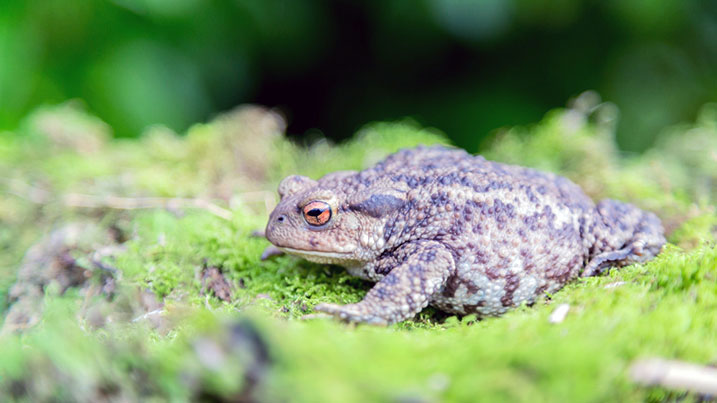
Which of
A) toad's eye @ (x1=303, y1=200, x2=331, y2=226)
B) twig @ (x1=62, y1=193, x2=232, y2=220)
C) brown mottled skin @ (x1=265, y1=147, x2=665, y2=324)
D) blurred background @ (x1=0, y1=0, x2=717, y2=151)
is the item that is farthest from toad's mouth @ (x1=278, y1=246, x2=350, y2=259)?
blurred background @ (x1=0, y1=0, x2=717, y2=151)

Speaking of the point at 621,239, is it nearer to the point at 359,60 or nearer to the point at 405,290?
the point at 405,290

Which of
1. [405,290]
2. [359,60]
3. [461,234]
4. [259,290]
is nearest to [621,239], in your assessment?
[461,234]

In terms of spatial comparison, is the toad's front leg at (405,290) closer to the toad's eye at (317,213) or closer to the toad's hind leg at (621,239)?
the toad's eye at (317,213)

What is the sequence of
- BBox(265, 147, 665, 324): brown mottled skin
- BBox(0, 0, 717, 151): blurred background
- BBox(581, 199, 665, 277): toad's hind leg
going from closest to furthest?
BBox(265, 147, 665, 324): brown mottled skin, BBox(581, 199, 665, 277): toad's hind leg, BBox(0, 0, 717, 151): blurred background

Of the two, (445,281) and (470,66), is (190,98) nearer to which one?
(470,66)

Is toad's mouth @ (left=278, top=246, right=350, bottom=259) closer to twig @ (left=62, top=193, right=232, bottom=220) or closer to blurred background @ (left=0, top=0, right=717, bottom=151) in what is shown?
twig @ (left=62, top=193, right=232, bottom=220)

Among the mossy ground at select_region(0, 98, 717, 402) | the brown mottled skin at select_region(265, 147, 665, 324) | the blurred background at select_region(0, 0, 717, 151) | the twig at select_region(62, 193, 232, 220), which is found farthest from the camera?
the blurred background at select_region(0, 0, 717, 151)

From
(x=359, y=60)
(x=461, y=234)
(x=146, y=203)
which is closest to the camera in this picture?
(x=461, y=234)
